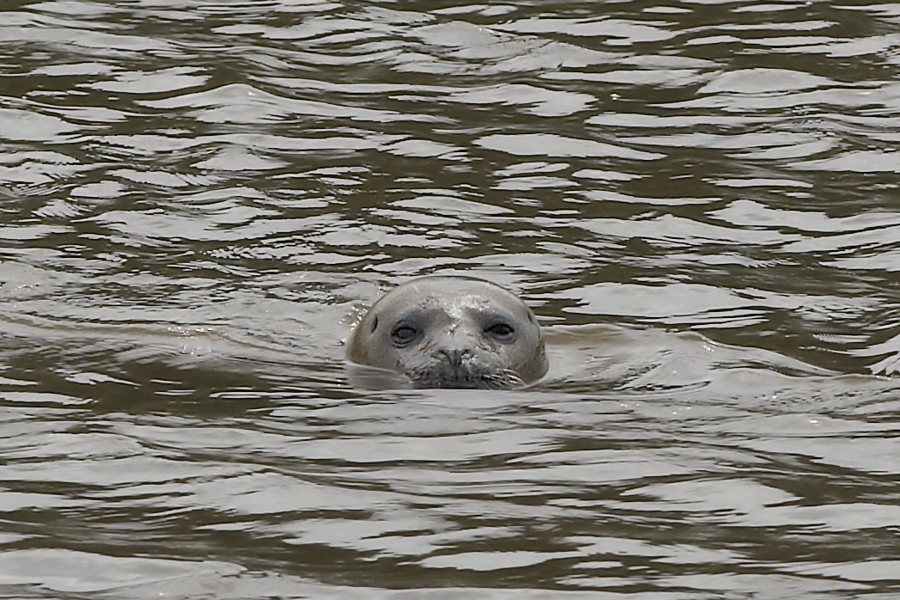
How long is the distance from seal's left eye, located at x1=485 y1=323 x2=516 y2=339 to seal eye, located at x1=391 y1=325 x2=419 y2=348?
0.31 metres

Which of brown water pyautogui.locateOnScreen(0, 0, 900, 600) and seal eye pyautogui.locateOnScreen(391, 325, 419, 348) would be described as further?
seal eye pyautogui.locateOnScreen(391, 325, 419, 348)

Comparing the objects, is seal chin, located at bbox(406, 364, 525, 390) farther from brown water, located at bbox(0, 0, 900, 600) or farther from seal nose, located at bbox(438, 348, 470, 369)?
brown water, located at bbox(0, 0, 900, 600)

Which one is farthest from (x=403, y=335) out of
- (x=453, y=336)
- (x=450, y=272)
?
(x=450, y=272)

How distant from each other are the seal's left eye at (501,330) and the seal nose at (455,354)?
0.39 metres

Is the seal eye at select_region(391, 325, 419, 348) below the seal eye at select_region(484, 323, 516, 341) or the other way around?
below

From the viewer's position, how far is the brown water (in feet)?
18.7

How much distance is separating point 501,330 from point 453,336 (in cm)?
32

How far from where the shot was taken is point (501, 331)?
28.0 feet

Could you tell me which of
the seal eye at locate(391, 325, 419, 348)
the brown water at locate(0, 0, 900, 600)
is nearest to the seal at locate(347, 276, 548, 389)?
the seal eye at locate(391, 325, 419, 348)

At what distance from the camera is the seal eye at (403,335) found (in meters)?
8.55

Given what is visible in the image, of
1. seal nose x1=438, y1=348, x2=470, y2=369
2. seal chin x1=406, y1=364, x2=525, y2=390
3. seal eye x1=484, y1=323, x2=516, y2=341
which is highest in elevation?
seal nose x1=438, y1=348, x2=470, y2=369

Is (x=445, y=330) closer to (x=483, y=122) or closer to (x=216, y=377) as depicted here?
(x=216, y=377)

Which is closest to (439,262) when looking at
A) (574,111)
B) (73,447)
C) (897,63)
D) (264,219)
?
(264,219)

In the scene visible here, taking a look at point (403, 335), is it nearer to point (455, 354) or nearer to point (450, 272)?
point (455, 354)
